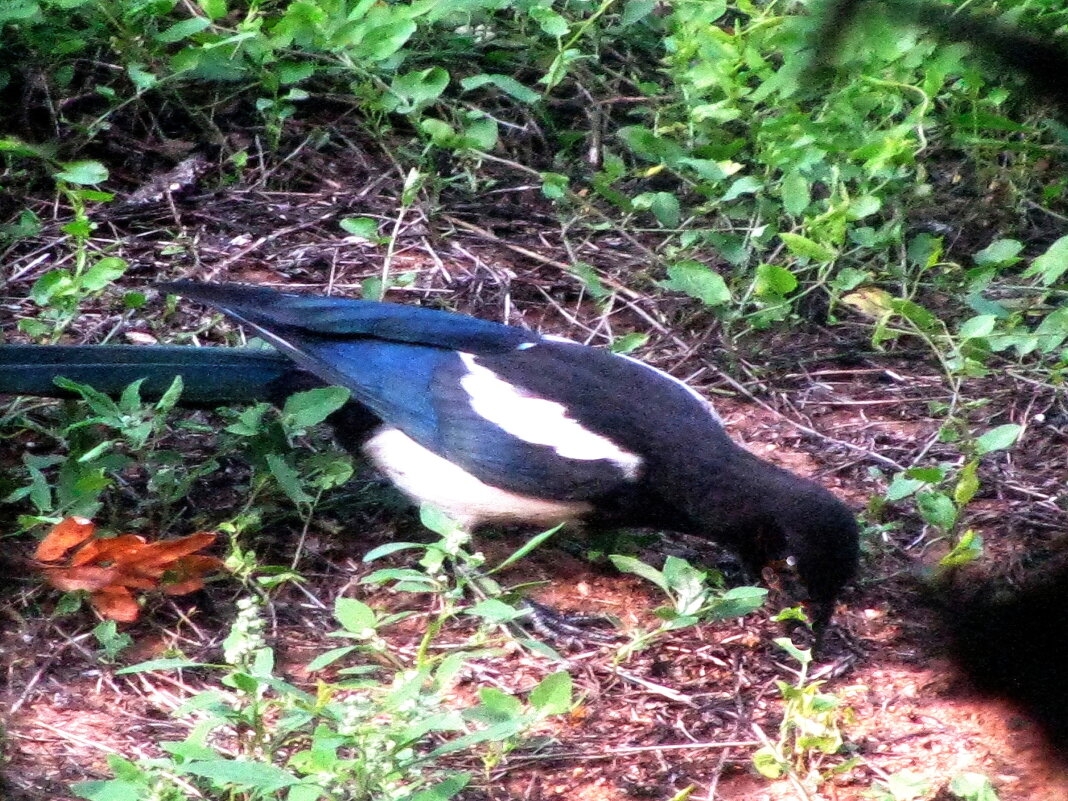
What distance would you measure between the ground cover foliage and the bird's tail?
114 mm

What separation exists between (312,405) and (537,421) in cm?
55

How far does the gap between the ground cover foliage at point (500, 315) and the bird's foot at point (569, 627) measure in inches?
3.3

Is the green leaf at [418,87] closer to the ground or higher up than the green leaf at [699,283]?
higher up

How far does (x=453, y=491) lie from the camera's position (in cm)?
346

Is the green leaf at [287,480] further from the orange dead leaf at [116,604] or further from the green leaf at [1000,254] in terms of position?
the green leaf at [1000,254]

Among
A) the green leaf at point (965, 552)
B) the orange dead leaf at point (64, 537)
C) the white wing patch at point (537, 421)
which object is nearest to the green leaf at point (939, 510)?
the green leaf at point (965, 552)

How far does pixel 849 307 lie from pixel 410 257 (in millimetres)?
1382

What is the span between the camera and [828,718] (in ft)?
8.76

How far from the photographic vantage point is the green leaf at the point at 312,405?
3.35 metres

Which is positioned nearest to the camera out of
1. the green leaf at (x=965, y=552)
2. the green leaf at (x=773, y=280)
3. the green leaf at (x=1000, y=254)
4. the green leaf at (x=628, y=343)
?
the green leaf at (x=965, y=552)

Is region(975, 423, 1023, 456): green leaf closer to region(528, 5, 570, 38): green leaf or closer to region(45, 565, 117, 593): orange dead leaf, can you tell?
region(528, 5, 570, 38): green leaf

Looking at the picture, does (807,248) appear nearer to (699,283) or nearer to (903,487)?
(699,283)

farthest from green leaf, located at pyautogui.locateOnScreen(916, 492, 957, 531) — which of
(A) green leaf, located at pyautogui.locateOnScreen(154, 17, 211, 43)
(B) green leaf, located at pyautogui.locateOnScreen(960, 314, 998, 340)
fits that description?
(A) green leaf, located at pyautogui.locateOnScreen(154, 17, 211, 43)

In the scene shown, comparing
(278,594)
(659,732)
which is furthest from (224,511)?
(659,732)
